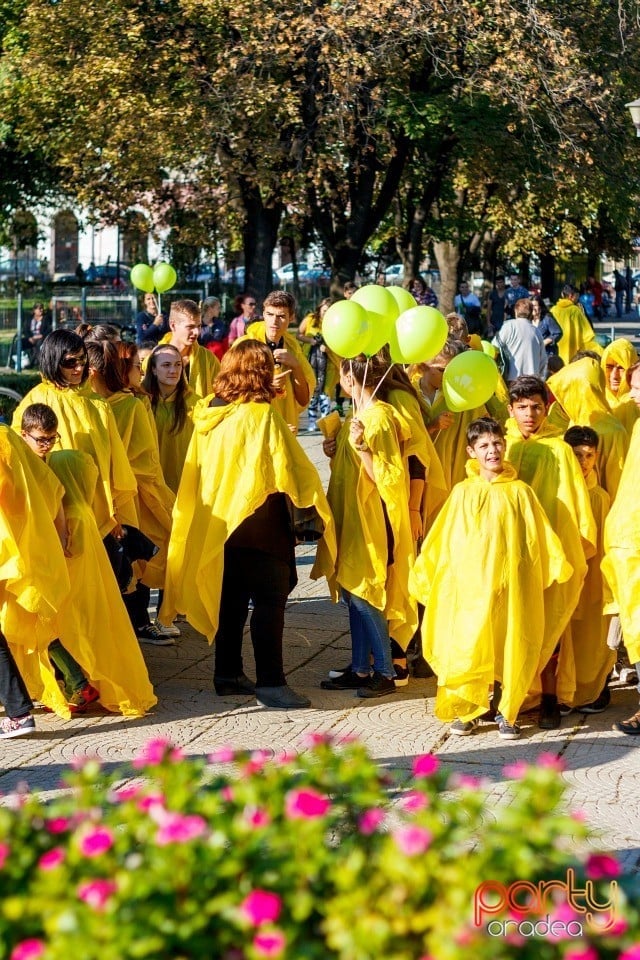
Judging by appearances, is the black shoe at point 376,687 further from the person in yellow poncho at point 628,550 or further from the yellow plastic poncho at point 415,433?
the person in yellow poncho at point 628,550

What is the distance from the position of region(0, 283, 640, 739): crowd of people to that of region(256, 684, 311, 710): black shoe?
10 mm

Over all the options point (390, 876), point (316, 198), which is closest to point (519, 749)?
point (390, 876)

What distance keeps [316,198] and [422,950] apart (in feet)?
80.8

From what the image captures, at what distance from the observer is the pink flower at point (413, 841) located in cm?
280

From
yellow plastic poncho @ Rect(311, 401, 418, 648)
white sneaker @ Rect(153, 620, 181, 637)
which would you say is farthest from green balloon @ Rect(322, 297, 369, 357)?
white sneaker @ Rect(153, 620, 181, 637)

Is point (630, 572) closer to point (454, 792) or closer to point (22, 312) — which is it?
point (454, 792)

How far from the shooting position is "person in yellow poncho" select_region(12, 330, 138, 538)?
7477 mm

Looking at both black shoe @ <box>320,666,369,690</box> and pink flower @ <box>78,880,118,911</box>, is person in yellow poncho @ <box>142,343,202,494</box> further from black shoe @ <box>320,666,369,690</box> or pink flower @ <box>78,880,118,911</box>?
pink flower @ <box>78,880,118,911</box>

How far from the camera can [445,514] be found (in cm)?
679

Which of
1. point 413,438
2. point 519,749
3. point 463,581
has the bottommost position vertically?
point 519,749

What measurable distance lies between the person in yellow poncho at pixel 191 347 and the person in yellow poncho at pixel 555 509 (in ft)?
9.38

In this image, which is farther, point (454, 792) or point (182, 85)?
point (182, 85)

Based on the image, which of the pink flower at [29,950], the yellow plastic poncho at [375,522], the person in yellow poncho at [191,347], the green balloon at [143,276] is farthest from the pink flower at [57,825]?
the green balloon at [143,276]

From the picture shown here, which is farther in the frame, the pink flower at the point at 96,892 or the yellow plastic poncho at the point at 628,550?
the yellow plastic poncho at the point at 628,550
